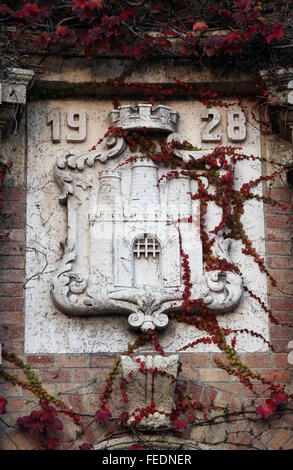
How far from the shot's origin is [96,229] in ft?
25.0

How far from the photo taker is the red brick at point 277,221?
7.78 meters

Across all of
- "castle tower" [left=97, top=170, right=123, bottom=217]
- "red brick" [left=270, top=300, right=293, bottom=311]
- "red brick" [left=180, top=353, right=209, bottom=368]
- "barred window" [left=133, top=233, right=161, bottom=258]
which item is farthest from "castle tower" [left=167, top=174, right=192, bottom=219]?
"red brick" [left=180, top=353, right=209, bottom=368]

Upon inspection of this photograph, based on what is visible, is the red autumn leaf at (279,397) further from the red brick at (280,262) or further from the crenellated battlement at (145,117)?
the crenellated battlement at (145,117)

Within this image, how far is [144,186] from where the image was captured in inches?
303

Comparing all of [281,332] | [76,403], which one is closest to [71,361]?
[76,403]

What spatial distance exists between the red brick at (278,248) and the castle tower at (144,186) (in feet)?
2.57

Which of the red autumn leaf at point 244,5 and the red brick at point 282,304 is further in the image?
the red autumn leaf at point 244,5

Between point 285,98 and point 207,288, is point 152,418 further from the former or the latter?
point 285,98

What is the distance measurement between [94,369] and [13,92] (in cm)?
187

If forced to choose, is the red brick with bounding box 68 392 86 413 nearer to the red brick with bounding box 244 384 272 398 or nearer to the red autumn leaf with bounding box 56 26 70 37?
the red brick with bounding box 244 384 272 398

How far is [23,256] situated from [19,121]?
3.05 feet

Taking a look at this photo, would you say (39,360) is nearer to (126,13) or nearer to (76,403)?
(76,403)

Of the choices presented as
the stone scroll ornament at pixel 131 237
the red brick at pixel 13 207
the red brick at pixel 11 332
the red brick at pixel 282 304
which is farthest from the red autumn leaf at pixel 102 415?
the red brick at pixel 13 207

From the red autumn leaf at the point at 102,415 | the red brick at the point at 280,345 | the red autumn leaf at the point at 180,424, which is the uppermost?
the red brick at the point at 280,345
